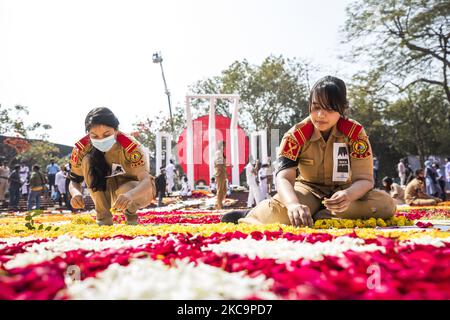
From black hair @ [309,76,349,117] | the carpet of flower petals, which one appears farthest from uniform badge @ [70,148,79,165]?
the carpet of flower petals

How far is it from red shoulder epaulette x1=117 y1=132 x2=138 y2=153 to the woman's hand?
2.48m

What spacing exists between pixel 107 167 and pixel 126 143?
47 centimetres

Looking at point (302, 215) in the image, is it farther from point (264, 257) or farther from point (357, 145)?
point (264, 257)

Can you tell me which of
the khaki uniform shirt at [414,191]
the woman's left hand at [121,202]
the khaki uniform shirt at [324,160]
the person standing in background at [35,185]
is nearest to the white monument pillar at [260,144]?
the person standing in background at [35,185]

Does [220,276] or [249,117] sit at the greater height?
[249,117]

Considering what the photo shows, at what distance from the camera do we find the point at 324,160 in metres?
4.83

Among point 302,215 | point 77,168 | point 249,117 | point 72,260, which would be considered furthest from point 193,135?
point 72,260

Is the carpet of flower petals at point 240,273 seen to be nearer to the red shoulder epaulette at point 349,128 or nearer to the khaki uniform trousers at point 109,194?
the red shoulder epaulette at point 349,128

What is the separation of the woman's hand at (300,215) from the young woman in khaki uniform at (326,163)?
48cm

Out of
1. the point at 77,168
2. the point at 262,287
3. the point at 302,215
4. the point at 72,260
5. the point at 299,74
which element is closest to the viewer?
the point at 262,287

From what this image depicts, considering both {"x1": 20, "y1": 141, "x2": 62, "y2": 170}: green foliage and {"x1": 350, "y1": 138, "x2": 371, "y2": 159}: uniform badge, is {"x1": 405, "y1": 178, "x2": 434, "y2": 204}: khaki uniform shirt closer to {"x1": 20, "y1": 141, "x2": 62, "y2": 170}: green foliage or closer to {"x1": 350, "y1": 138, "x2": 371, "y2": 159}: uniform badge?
{"x1": 350, "y1": 138, "x2": 371, "y2": 159}: uniform badge

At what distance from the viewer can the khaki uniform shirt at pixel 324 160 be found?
467 centimetres
